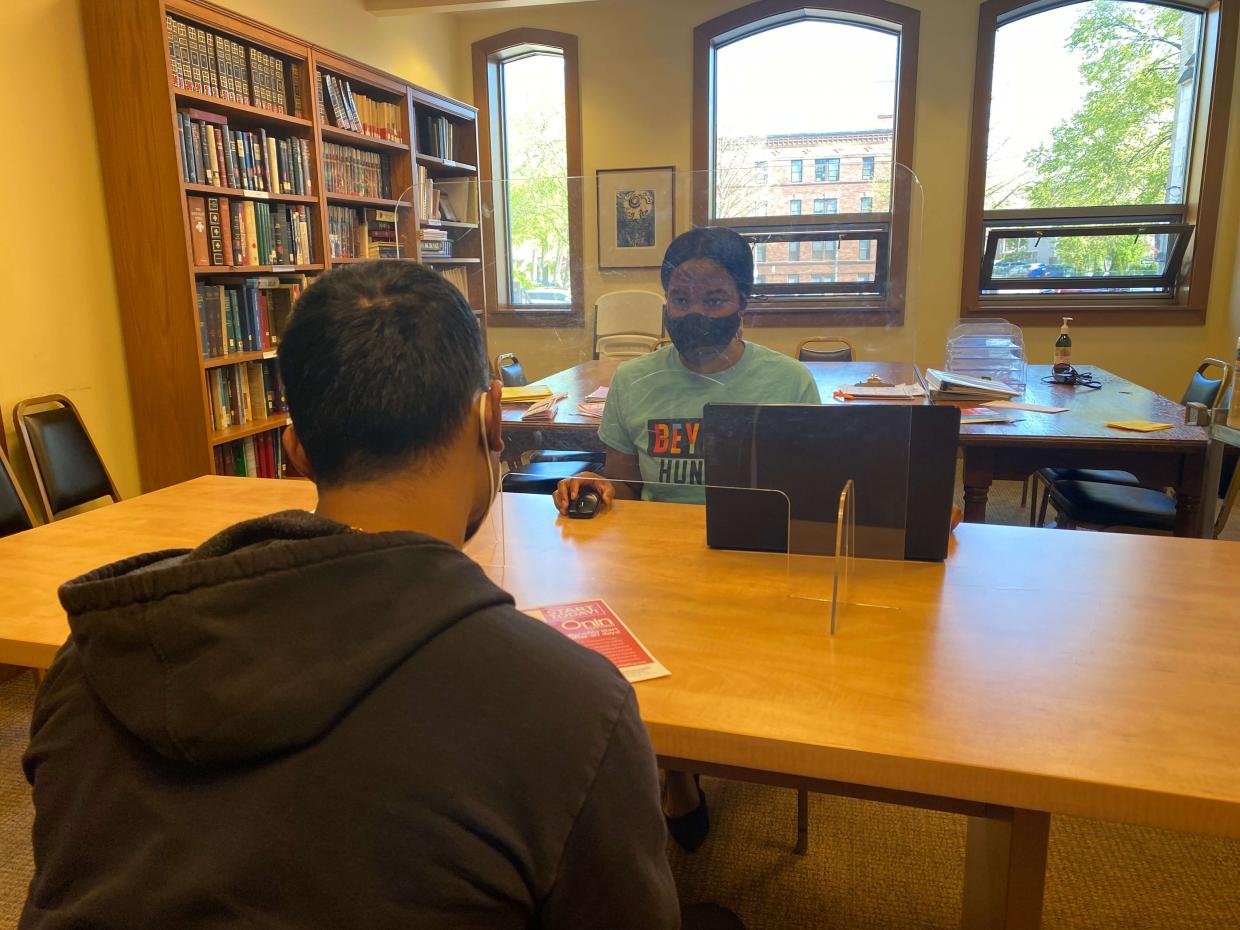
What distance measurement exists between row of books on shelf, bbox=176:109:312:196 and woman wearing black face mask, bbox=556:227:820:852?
2.33 metres

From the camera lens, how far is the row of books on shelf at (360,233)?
13.6 ft

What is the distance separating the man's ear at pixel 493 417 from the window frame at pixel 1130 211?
16.2ft

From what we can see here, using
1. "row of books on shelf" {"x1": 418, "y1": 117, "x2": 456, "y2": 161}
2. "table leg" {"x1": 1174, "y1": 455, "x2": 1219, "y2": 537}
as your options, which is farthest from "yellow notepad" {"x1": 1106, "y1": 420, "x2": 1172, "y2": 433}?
"row of books on shelf" {"x1": 418, "y1": 117, "x2": 456, "y2": 161}

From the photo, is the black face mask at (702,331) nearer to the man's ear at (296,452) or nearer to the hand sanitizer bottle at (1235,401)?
the man's ear at (296,452)

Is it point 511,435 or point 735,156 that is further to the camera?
point 511,435

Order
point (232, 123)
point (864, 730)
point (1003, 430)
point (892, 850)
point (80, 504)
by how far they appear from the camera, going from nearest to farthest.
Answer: point (864, 730), point (892, 850), point (1003, 430), point (80, 504), point (232, 123)

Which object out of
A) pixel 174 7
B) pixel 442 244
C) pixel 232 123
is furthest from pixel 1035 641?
pixel 232 123

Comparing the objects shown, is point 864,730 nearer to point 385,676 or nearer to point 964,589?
point 964,589

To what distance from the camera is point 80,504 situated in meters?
2.95

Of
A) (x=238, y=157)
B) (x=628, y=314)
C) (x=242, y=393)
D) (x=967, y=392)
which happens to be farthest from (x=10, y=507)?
(x=967, y=392)

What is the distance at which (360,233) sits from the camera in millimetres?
4367

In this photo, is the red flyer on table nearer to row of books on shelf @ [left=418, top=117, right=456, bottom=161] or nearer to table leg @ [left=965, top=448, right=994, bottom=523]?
table leg @ [left=965, top=448, right=994, bottom=523]

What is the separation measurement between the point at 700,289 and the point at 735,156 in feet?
1.04

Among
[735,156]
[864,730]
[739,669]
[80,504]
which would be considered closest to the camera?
[864,730]
